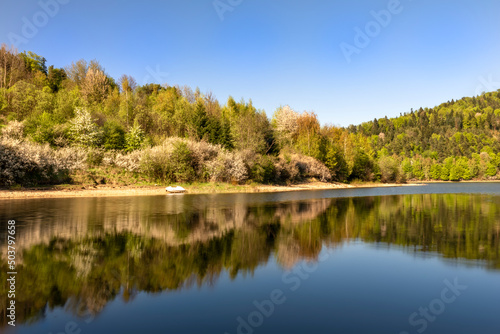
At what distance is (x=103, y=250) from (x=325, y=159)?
7353 centimetres

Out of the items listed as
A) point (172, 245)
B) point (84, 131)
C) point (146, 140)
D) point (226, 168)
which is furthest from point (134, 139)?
point (172, 245)

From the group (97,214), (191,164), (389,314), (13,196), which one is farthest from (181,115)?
(389,314)

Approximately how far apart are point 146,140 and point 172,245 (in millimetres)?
51161

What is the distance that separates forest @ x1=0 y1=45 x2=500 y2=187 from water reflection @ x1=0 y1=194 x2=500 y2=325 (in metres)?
28.8

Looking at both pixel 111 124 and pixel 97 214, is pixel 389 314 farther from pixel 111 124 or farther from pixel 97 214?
pixel 111 124

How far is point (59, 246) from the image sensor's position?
43.2 ft

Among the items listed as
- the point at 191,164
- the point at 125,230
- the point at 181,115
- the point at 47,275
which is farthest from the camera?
the point at 181,115

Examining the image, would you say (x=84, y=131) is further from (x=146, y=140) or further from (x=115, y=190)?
(x=115, y=190)

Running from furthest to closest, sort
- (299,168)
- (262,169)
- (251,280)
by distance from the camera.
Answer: (299,168), (262,169), (251,280)

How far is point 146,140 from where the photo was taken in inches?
2409

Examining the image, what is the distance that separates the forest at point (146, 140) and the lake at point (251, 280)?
35287 mm

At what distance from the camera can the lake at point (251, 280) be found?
23.1 feet

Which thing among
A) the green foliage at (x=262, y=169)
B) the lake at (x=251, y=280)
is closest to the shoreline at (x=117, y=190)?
the green foliage at (x=262, y=169)

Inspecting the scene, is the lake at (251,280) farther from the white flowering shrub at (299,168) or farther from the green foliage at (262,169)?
the white flowering shrub at (299,168)
